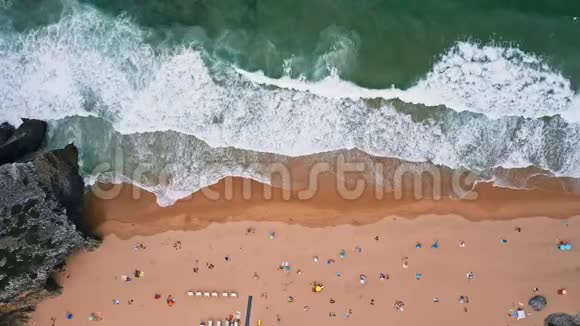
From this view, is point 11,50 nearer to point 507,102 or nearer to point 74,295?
point 74,295

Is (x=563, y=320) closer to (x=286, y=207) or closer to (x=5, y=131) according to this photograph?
(x=286, y=207)

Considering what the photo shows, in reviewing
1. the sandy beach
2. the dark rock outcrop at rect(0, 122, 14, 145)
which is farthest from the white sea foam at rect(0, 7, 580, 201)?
the sandy beach

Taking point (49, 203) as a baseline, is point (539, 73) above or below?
above

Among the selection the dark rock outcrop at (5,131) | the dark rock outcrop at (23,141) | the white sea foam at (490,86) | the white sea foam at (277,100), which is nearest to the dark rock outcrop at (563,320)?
the white sea foam at (277,100)

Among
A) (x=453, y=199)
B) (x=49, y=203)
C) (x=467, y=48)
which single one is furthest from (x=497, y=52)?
(x=49, y=203)

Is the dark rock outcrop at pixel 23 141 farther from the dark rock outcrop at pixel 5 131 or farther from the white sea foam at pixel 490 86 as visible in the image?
the white sea foam at pixel 490 86

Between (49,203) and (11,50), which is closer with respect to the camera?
(49,203)
